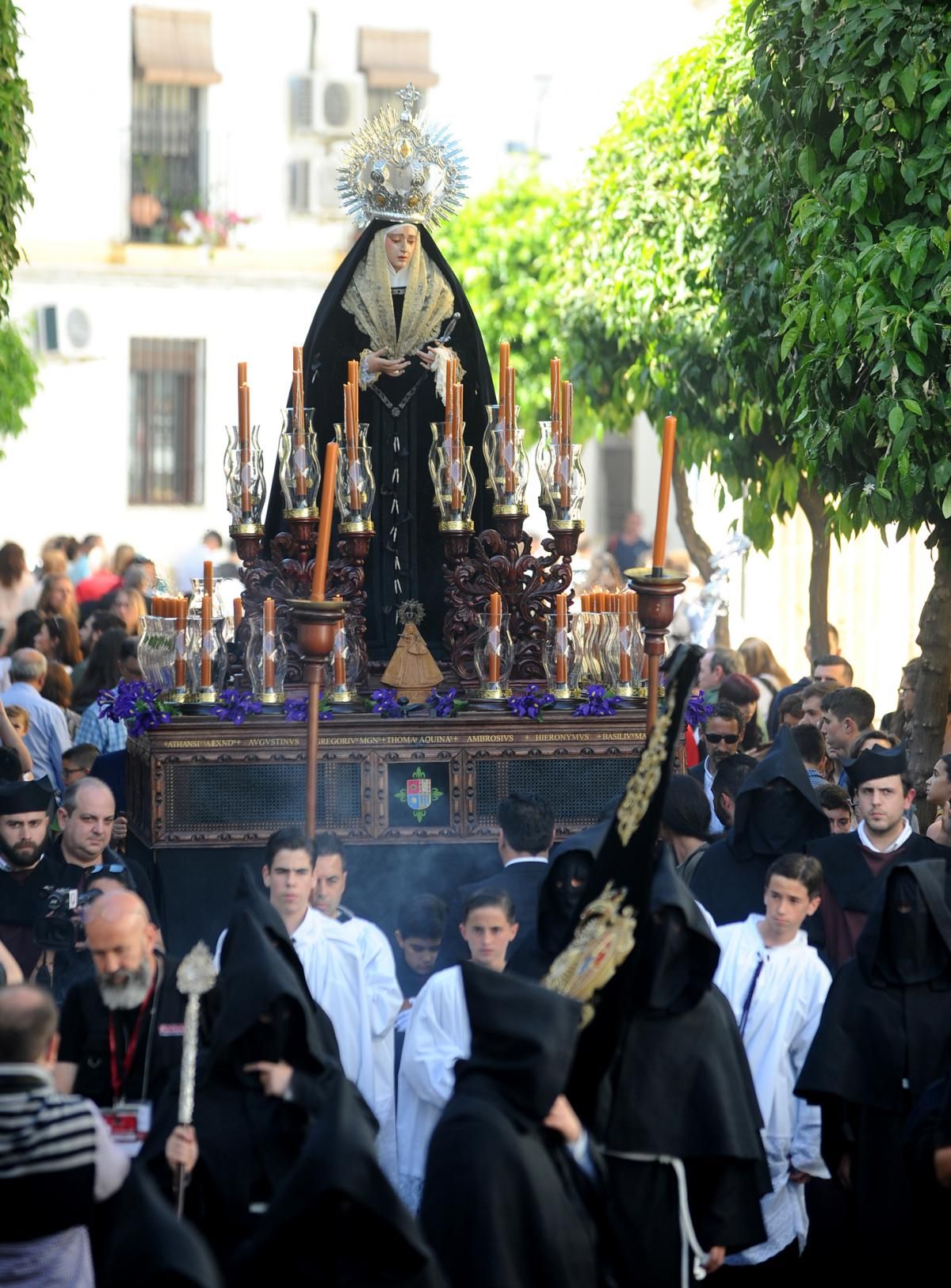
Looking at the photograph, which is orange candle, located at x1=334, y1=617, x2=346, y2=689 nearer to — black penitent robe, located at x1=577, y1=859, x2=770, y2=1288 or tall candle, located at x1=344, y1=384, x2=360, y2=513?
tall candle, located at x1=344, y1=384, x2=360, y2=513

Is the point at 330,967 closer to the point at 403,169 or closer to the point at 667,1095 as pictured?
the point at 667,1095

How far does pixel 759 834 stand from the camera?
293 inches

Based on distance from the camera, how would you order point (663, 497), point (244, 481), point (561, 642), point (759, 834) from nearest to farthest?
1. point (663, 497)
2. point (759, 834)
3. point (244, 481)
4. point (561, 642)

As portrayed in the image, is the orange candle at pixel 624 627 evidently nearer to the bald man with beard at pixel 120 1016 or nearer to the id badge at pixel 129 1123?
the bald man with beard at pixel 120 1016

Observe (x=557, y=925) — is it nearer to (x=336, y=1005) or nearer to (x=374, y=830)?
(x=336, y=1005)

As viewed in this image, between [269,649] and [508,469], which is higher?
[508,469]

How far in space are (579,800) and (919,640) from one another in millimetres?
1907

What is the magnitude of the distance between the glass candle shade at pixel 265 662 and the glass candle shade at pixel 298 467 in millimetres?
491

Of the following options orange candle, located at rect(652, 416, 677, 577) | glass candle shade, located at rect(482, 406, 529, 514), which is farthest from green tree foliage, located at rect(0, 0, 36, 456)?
orange candle, located at rect(652, 416, 677, 577)

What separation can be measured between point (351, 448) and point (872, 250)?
222cm

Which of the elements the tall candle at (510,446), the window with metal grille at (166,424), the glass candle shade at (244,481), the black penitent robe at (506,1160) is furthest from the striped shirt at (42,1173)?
the window with metal grille at (166,424)

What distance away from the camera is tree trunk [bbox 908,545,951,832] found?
9.75 m

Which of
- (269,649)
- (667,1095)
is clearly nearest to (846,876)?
(667,1095)

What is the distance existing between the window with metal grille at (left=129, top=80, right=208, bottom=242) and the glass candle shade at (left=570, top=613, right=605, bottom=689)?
17.9 meters
